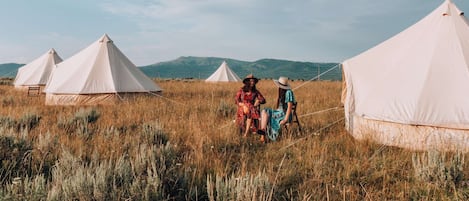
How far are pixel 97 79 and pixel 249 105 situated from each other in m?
7.35

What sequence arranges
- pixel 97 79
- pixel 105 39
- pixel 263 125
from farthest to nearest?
pixel 105 39 < pixel 97 79 < pixel 263 125

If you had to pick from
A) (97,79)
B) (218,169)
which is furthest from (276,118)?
(97,79)

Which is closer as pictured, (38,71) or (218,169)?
(218,169)

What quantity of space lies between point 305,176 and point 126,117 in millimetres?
5212

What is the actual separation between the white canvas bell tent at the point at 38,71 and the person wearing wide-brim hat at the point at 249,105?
17675 mm

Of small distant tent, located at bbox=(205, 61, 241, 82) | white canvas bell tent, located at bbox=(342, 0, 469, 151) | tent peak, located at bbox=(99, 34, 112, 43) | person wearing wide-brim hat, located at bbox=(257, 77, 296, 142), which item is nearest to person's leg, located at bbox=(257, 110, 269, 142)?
person wearing wide-brim hat, located at bbox=(257, 77, 296, 142)

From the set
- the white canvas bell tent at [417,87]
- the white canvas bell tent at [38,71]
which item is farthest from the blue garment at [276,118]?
the white canvas bell tent at [38,71]

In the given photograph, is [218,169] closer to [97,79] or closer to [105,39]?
[97,79]

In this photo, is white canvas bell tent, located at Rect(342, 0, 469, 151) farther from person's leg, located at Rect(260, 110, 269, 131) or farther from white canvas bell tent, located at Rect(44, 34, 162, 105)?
white canvas bell tent, located at Rect(44, 34, 162, 105)

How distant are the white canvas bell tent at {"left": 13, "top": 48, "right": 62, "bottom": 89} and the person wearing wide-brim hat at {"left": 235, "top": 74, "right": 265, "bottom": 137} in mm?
17675

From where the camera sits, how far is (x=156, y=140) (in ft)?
17.3

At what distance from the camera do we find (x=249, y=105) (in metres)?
6.31

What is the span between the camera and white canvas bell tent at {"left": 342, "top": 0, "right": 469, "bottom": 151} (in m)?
5.02

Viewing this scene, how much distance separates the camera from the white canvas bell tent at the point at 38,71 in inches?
791
